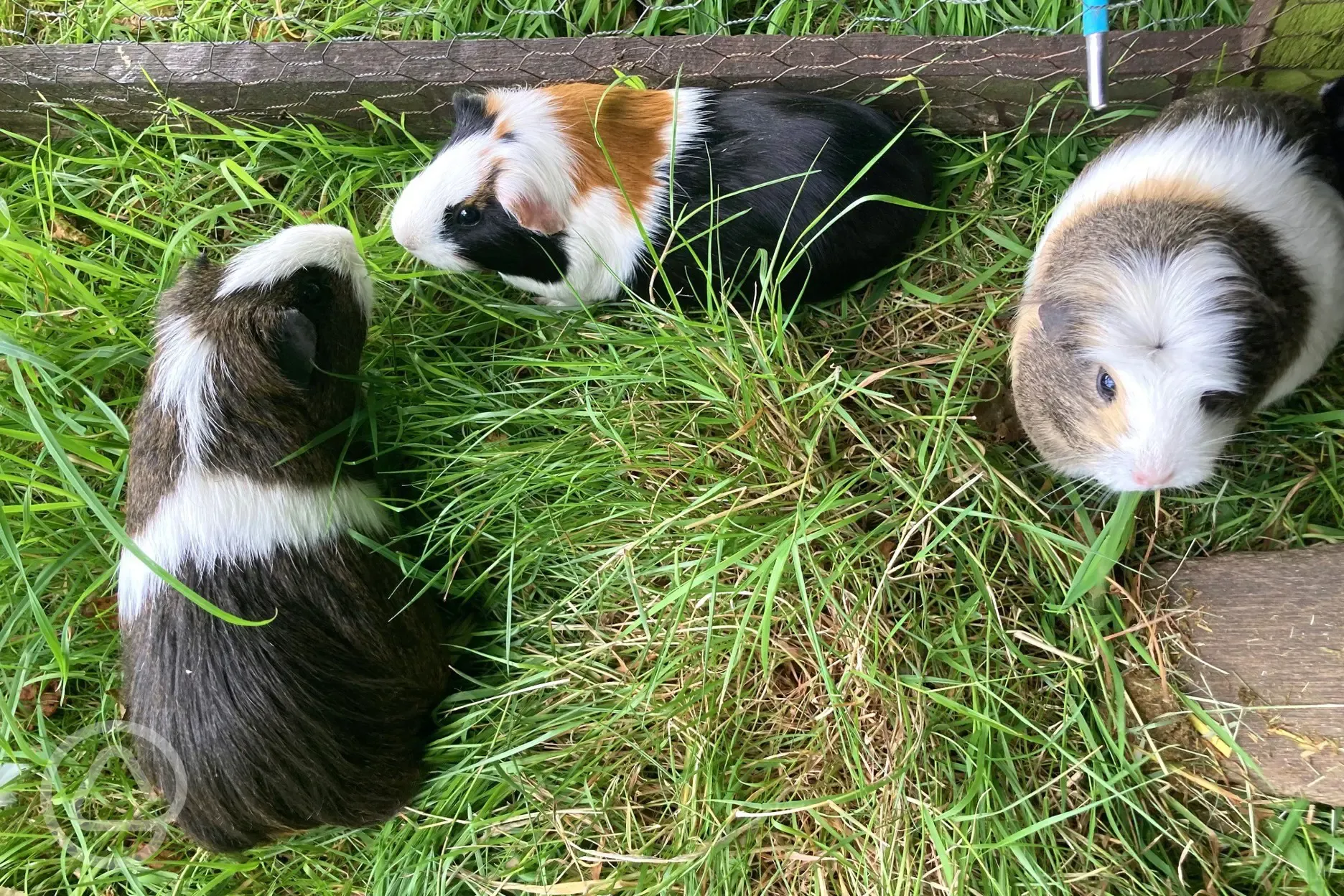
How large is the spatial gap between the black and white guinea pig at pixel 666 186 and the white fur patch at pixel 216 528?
29.0 inches

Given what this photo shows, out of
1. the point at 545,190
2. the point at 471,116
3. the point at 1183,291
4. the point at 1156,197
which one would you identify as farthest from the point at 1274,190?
the point at 471,116

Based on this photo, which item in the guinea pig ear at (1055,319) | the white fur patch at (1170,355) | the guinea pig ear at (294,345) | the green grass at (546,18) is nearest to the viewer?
the white fur patch at (1170,355)

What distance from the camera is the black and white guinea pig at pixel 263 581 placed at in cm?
175

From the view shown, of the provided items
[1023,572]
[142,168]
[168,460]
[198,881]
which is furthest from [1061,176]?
[198,881]

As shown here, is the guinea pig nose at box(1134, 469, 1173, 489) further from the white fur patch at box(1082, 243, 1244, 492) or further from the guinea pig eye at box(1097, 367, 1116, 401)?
the guinea pig eye at box(1097, 367, 1116, 401)

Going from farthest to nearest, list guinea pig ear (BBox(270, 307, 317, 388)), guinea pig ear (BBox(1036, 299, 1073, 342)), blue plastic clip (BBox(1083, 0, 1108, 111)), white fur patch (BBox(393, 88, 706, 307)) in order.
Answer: white fur patch (BBox(393, 88, 706, 307))
guinea pig ear (BBox(270, 307, 317, 388))
blue plastic clip (BBox(1083, 0, 1108, 111))
guinea pig ear (BBox(1036, 299, 1073, 342))

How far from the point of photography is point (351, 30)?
97.7 inches

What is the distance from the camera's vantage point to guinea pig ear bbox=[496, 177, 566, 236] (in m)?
1.93

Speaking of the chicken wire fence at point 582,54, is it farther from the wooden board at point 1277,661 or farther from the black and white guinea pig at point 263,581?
the wooden board at point 1277,661

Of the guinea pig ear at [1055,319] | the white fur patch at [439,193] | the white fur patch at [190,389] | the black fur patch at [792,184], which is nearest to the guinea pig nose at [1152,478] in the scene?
the guinea pig ear at [1055,319]

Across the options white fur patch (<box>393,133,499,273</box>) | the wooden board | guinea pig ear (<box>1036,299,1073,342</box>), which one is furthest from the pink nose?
white fur patch (<box>393,133,499,273</box>)

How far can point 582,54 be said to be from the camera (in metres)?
2.15

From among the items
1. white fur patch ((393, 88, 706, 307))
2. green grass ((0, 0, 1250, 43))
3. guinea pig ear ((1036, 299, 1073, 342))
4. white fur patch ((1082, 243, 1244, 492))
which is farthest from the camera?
green grass ((0, 0, 1250, 43))

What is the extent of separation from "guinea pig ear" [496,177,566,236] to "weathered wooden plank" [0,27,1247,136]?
464 mm
